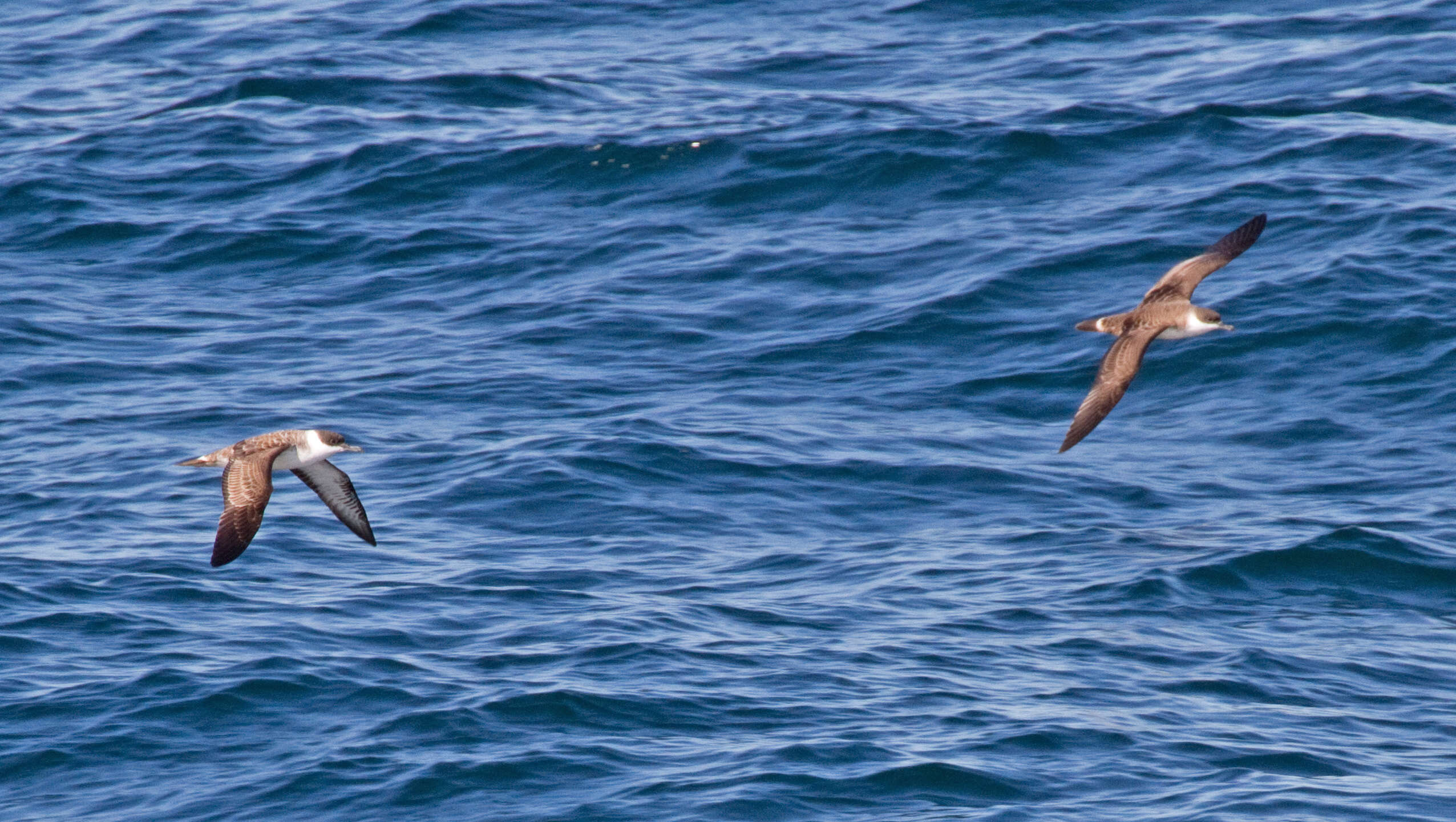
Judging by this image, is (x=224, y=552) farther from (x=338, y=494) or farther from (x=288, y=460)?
(x=338, y=494)

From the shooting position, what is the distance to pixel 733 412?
15.6 meters

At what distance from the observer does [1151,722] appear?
11.2m

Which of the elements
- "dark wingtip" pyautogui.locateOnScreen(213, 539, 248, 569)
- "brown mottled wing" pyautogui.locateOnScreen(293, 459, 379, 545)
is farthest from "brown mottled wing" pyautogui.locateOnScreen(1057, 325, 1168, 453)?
"dark wingtip" pyautogui.locateOnScreen(213, 539, 248, 569)

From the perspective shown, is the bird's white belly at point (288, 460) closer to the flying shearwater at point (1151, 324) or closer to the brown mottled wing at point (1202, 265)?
the flying shearwater at point (1151, 324)

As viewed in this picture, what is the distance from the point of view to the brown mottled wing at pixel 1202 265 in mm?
13969

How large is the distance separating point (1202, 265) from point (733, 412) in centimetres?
372

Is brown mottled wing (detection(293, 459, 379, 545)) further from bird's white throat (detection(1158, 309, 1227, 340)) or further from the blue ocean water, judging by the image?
bird's white throat (detection(1158, 309, 1227, 340))

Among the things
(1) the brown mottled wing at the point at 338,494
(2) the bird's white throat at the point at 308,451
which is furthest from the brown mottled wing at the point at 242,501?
(1) the brown mottled wing at the point at 338,494

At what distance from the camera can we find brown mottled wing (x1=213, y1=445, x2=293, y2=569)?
10.8m

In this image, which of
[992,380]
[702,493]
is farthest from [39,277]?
[992,380]

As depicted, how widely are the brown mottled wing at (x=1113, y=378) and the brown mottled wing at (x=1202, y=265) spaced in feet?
1.92

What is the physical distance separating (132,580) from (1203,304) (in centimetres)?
892

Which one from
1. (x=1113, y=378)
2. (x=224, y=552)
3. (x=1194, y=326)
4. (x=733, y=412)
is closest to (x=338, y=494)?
(x=224, y=552)

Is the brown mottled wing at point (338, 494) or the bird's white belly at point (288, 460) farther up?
the bird's white belly at point (288, 460)
